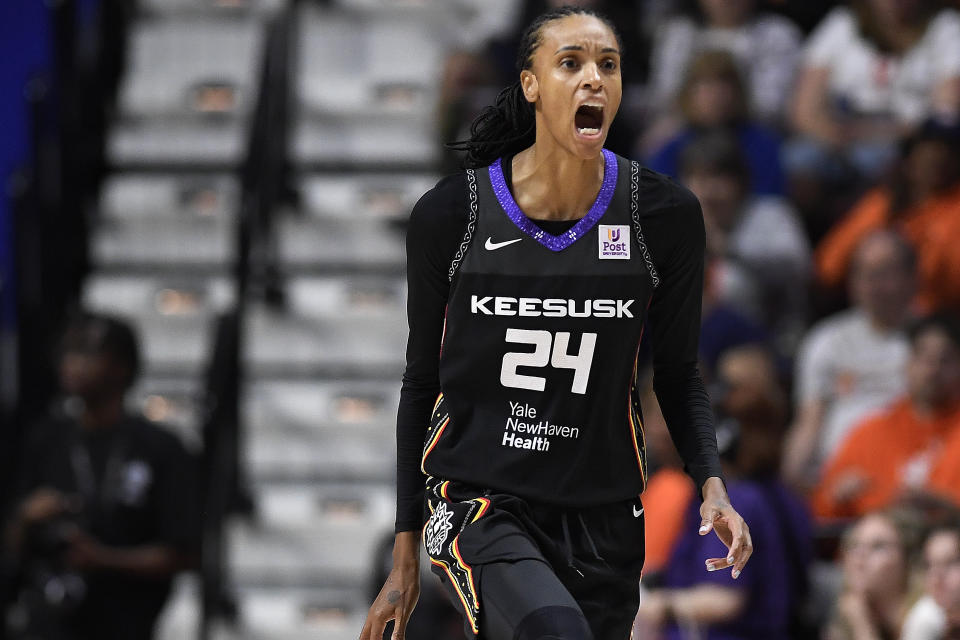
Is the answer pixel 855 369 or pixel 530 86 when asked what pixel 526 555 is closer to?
pixel 530 86

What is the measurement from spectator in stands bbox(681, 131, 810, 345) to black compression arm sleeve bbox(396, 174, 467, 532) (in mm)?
3886

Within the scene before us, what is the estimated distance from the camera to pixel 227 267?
29.0ft

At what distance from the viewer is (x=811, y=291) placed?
7879mm

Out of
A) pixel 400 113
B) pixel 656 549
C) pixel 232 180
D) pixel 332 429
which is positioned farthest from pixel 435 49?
pixel 656 549

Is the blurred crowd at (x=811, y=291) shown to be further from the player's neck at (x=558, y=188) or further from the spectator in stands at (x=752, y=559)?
the player's neck at (x=558, y=188)

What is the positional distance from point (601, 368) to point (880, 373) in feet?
13.1

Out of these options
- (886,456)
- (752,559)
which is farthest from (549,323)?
(886,456)

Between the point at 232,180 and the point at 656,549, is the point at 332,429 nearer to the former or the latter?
the point at 232,180

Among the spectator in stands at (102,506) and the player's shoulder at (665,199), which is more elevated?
the player's shoulder at (665,199)

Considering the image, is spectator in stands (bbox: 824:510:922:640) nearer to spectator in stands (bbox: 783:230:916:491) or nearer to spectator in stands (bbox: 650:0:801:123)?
spectator in stands (bbox: 783:230:916:491)

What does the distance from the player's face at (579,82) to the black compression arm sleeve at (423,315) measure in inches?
10.6

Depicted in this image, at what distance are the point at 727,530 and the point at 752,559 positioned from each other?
2452 mm

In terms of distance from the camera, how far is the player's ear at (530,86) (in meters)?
3.48

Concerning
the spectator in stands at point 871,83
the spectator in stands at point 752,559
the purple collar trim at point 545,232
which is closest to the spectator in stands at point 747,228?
the spectator in stands at point 871,83
